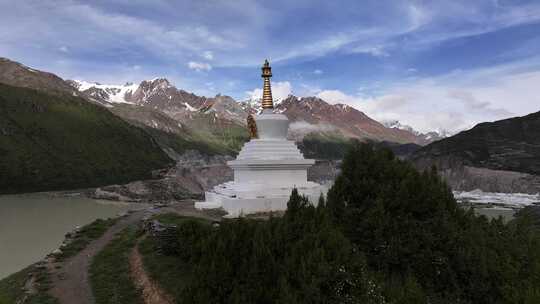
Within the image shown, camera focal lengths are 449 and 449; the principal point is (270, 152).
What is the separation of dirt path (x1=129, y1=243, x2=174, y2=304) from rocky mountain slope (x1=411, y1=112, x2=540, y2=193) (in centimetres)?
6066

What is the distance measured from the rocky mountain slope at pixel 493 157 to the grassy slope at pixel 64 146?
71813 mm

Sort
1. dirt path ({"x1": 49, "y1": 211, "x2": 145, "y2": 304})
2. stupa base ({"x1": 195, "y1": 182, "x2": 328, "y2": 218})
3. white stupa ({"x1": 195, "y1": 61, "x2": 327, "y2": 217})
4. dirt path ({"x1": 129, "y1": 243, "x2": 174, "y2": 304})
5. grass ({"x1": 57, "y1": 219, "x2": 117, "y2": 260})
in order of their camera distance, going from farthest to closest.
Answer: white stupa ({"x1": 195, "y1": 61, "x2": 327, "y2": 217}) → stupa base ({"x1": 195, "y1": 182, "x2": 328, "y2": 218}) → grass ({"x1": 57, "y1": 219, "x2": 117, "y2": 260}) → dirt path ({"x1": 49, "y1": 211, "x2": 145, "y2": 304}) → dirt path ({"x1": 129, "y1": 243, "x2": 174, "y2": 304})

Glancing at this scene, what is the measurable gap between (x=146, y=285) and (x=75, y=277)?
316 cm

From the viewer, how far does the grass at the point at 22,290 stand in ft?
41.7

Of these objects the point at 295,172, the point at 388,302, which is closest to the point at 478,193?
the point at 295,172

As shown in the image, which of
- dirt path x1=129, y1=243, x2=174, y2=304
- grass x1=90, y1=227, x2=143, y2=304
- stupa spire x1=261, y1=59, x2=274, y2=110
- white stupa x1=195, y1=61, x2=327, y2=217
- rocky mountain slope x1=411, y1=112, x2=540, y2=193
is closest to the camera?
dirt path x1=129, y1=243, x2=174, y2=304

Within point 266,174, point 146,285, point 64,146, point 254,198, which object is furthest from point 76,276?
point 64,146

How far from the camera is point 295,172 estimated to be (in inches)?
988

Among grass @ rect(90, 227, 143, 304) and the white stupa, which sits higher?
the white stupa

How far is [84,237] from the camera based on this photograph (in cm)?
2083

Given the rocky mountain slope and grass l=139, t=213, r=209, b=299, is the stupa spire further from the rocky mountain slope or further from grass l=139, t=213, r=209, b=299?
the rocky mountain slope

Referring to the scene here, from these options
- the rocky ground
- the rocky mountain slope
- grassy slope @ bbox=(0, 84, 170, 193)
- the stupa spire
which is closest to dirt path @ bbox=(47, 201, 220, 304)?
the stupa spire

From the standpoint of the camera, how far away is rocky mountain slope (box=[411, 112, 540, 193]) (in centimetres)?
7756

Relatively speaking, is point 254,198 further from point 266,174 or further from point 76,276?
point 76,276
